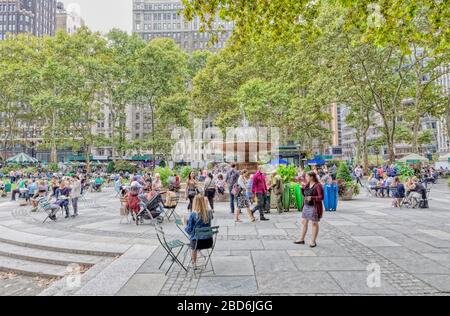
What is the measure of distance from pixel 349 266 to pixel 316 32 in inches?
272

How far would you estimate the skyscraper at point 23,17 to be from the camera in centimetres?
11306

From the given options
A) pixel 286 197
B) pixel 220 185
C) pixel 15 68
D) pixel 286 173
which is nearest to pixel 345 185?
pixel 286 173

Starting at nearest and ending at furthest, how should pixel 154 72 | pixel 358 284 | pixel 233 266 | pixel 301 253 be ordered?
pixel 358 284
pixel 233 266
pixel 301 253
pixel 154 72

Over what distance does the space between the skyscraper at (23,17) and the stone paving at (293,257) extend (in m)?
122

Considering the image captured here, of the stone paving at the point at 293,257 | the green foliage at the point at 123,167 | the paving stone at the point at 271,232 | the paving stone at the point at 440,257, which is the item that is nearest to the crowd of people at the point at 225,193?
the stone paving at the point at 293,257

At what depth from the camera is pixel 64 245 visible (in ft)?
27.4

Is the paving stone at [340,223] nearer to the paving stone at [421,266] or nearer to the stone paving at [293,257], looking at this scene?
the stone paving at [293,257]

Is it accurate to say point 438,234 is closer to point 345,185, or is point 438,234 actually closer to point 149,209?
point 149,209

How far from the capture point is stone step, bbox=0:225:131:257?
7.84 m

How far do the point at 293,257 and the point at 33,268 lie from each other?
18.2 feet

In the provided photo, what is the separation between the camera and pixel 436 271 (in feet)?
19.8

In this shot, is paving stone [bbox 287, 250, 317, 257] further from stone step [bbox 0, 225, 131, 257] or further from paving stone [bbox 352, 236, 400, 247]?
stone step [bbox 0, 225, 131, 257]
